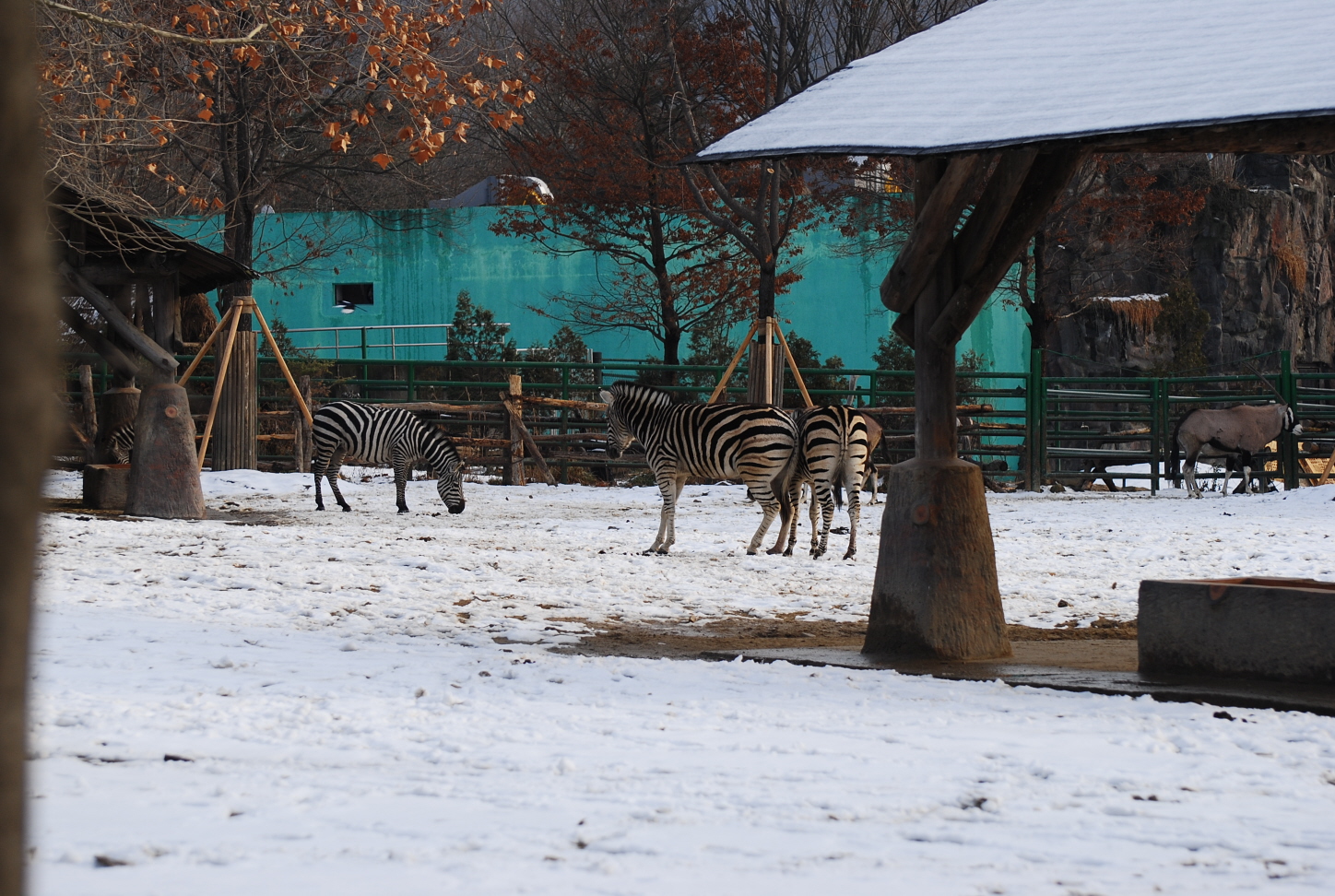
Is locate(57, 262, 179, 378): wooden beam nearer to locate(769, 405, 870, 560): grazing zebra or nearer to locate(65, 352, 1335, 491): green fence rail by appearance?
locate(65, 352, 1335, 491): green fence rail

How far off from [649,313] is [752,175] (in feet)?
11.6

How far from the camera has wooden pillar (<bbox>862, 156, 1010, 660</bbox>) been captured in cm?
677

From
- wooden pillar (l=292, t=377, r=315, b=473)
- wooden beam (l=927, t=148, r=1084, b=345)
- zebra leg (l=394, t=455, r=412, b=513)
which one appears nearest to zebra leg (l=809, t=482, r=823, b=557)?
wooden beam (l=927, t=148, r=1084, b=345)

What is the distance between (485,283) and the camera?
1181 inches

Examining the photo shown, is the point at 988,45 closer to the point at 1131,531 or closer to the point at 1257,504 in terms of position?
the point at 1131,531

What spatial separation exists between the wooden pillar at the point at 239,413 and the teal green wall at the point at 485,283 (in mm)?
10910

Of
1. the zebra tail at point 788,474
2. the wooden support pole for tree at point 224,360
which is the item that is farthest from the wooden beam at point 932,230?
the wooden support pole for tree at point 224,360

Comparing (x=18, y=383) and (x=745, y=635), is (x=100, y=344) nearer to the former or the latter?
(x=745, y=635)

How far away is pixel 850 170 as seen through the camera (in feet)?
83.4

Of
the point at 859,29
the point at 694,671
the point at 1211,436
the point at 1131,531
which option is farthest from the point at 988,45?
the point at 859,29

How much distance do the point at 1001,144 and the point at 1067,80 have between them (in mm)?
1032

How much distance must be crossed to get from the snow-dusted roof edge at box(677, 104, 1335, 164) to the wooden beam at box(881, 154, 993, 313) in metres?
0.58

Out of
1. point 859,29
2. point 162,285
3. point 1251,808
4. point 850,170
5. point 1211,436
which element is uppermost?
point 859,29

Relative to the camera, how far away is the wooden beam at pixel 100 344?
1353 cm
